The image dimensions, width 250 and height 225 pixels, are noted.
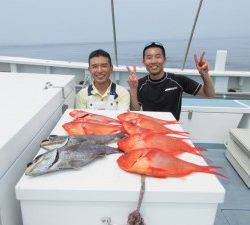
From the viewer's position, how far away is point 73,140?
1098 millimetres

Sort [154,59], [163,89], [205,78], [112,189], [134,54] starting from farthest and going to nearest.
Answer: [134,54], [163,89], [205,78], [154,59], [112,189]

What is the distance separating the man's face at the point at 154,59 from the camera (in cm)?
225

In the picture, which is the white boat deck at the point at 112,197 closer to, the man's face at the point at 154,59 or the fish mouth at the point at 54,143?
the fish mouth at the point at 54,143

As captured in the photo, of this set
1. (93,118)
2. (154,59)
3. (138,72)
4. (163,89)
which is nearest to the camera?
(93,118)

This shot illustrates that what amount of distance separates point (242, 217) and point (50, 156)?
1.96 m

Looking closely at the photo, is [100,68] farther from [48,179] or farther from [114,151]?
[48,179]

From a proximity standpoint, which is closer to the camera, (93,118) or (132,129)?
(132,129)

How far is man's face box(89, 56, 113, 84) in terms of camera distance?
6.69 feet

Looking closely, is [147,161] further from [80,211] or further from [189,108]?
[189,108]

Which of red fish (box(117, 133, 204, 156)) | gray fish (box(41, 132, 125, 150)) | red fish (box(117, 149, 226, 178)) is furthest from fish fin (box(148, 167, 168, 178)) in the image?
gray fish (box(41, 132, 125, 150))

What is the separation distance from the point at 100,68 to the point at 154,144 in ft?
3.56

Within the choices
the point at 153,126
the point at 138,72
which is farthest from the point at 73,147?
the point at 138,72

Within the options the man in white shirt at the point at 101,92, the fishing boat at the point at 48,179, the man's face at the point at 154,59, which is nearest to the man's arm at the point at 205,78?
the man's face at the point at 154,59

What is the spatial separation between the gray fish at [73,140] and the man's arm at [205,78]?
1265 millimetres
